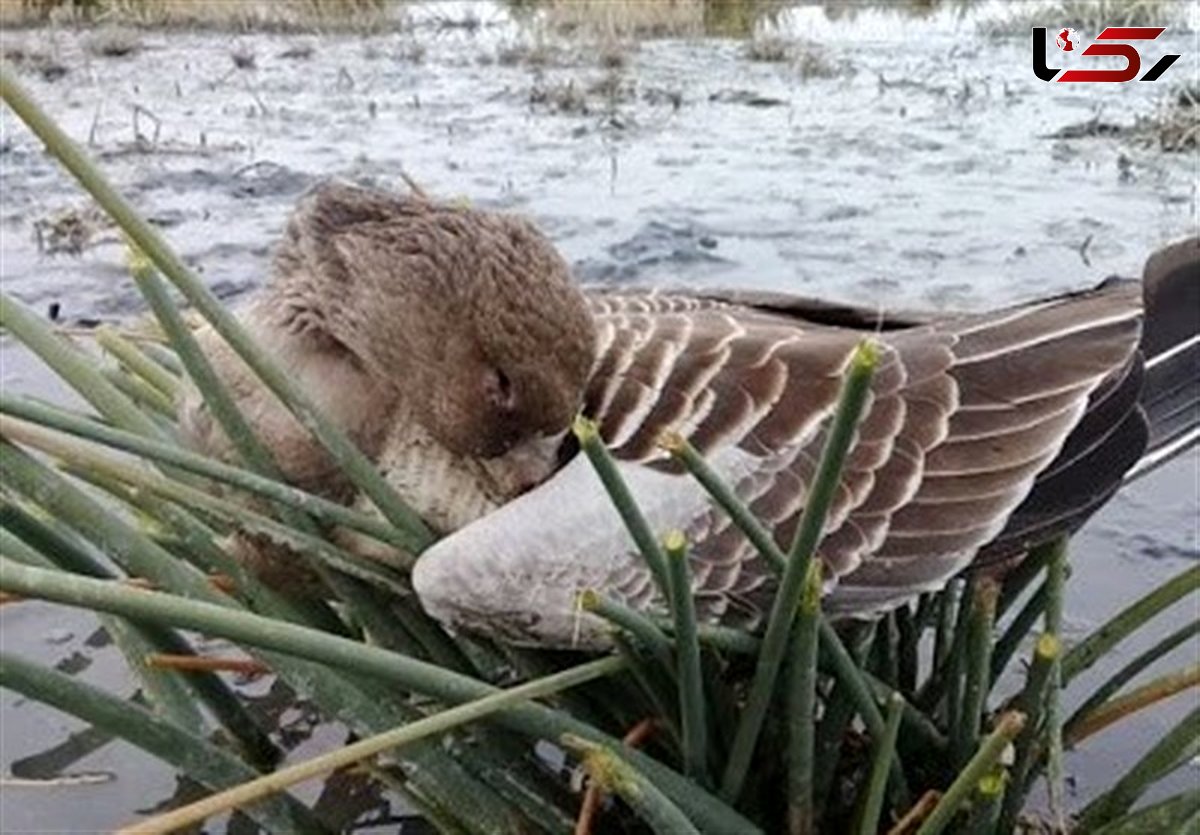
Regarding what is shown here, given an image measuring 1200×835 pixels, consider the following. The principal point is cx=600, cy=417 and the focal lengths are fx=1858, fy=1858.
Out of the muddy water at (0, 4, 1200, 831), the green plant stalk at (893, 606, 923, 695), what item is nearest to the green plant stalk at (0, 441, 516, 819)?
the green plant stalk at (893, 606, 923, 695)

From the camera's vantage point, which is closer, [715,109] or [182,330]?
[182,330]

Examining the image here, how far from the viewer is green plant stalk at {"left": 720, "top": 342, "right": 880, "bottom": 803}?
5.98ft

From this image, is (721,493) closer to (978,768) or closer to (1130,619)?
(978,768)

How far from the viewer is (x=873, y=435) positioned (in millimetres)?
2709

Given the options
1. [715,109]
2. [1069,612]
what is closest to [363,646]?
[1069,612]

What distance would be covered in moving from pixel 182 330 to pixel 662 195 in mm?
6541

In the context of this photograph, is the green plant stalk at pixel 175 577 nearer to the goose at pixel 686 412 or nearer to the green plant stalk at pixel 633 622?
the goose at pixel 686 412

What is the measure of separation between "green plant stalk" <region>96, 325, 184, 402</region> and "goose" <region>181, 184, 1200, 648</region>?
280 mm

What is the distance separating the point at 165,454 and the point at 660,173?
7168 mm

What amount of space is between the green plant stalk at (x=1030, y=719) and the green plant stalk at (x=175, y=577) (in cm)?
78

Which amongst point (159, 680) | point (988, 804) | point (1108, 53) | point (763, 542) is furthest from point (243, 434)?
point (1108, 53)

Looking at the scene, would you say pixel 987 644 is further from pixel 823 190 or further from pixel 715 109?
pixel 715 109

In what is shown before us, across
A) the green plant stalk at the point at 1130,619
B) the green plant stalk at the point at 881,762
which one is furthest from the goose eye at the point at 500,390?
the green plant stalk at the point at 1130,619

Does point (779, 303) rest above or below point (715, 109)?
above
